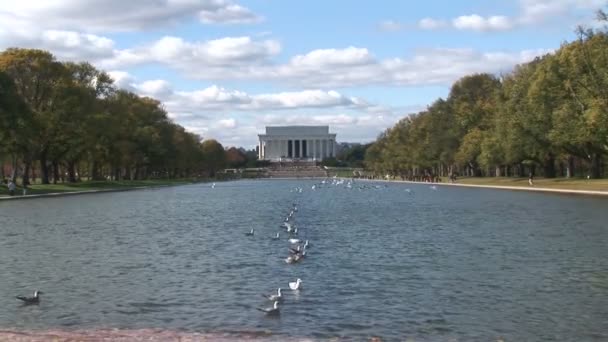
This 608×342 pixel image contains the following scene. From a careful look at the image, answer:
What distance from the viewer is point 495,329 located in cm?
1426

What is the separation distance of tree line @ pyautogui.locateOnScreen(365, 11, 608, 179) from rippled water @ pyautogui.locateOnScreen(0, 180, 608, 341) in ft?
115

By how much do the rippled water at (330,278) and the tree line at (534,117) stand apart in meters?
35.0

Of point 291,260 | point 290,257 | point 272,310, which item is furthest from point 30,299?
point 290,257

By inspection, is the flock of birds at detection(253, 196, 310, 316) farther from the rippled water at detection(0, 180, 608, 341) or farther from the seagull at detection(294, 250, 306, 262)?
the rippled water at detection(0, 180, 608, 341)

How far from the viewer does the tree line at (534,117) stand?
228 feet

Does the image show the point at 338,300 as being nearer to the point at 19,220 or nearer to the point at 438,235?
the point at 438,235

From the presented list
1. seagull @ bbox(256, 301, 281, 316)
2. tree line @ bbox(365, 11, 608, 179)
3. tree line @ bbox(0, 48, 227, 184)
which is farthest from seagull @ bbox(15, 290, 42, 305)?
tree line @ bbox(0, 48, 227, 184)

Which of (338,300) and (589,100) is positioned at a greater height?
(589,100)

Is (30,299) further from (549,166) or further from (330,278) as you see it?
(549,166)

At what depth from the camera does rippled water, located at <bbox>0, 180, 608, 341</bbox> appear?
14.8m

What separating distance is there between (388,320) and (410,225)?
882 inches

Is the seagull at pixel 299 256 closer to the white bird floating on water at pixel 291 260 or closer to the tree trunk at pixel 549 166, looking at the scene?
the white bird floating on water at pixel 291 260

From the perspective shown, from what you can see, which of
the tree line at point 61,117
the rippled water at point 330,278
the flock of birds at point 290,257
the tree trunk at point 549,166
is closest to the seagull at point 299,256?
the flock of birds at point 290,257

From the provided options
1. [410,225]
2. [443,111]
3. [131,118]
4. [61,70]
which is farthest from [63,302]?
[443,111]
